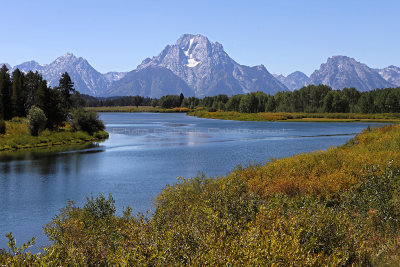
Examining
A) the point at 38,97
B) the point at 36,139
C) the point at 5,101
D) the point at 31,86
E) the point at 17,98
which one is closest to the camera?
the point at 36,139

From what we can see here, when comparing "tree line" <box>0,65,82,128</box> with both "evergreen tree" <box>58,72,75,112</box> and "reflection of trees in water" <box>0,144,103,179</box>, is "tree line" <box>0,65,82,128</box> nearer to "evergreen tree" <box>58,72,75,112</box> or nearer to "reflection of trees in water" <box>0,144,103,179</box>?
"evergreen tree" <box>58,72,75,112</box>

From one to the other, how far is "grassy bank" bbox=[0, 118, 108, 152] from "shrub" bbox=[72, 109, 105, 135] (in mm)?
1987

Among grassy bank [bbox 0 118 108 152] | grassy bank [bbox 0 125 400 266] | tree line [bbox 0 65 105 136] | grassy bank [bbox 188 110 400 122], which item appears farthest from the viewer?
grassy bank [bbox 188 110 400 122]

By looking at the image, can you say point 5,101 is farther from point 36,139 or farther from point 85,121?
point 36,139

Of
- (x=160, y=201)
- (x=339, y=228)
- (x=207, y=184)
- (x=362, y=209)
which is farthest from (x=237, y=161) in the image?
(x=339, y=228)

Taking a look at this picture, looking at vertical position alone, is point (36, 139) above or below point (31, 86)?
below

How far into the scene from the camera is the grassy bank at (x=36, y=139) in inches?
2508

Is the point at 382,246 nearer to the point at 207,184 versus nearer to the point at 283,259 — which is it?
the point at 283,259

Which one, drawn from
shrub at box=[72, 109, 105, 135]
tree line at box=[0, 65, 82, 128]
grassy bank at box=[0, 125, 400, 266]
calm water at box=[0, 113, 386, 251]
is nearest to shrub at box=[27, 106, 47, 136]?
tree line at box=[0, 65, 82, 128]

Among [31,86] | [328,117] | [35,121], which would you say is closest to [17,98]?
[31,86]

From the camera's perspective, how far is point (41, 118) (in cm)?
6969

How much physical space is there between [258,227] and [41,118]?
6701 centimetres

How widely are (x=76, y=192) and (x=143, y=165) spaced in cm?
1561

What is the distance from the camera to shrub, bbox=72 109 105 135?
263 feet
